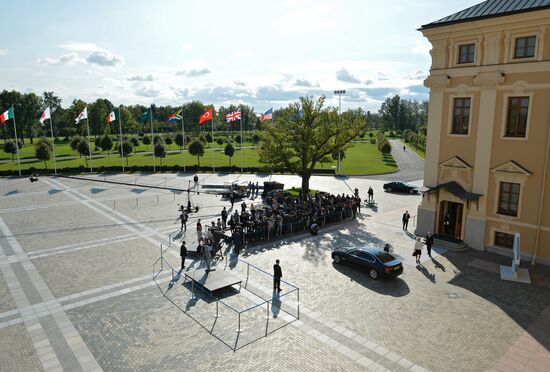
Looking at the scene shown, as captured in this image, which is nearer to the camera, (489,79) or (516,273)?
(516,273)

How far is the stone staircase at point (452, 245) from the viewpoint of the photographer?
73.8ft

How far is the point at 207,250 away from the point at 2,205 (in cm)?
2620

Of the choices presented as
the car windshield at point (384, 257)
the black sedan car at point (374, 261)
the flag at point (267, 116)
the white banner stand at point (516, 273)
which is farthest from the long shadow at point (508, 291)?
the flag at point (267, 116)

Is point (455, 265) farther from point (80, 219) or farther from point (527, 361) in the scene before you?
point (80, 219)

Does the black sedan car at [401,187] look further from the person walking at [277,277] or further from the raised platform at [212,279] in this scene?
the raised platform at [212,279]

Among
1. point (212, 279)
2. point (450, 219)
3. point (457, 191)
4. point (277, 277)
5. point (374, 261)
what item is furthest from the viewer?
point (450, 219)

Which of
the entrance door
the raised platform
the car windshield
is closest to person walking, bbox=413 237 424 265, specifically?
the car windshield

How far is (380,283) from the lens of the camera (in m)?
17.7

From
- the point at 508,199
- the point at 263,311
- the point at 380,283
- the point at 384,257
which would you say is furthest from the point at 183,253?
the point at 508,199

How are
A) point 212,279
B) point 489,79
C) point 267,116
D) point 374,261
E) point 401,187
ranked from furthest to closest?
1. point 267,116
2. point 401,187
3. point 489,79
4. point 374,261
5. point 212,279

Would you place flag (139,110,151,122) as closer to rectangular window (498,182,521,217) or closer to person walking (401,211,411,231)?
person walking (401,211,411,231)

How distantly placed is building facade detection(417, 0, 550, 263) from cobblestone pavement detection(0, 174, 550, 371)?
2358 millimetres

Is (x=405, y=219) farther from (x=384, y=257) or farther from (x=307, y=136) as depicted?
(x=307, y=136)

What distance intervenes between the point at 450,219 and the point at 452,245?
226 centimetres
